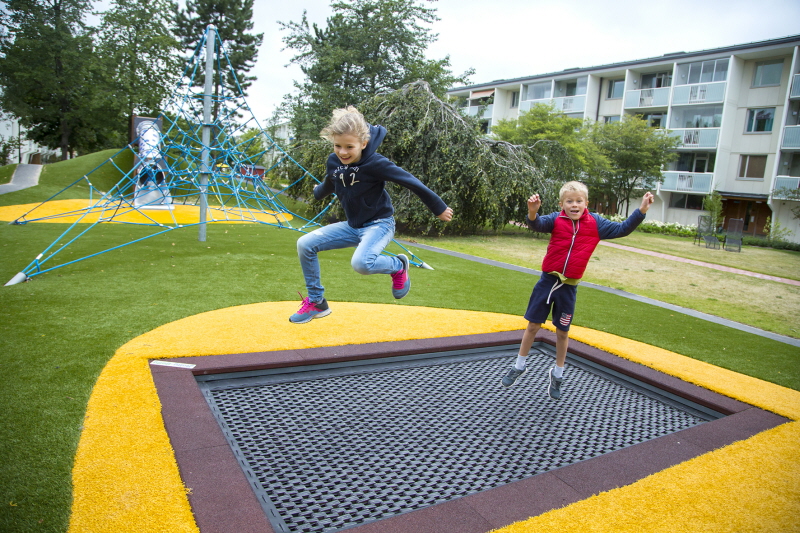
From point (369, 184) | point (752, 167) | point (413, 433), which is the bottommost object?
point (413, 433)

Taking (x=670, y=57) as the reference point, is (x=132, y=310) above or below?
below

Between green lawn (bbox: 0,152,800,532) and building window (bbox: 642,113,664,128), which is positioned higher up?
building window (bbox: 642,113,664,128)

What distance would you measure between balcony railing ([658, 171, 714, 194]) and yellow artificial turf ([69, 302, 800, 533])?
74.3 feet

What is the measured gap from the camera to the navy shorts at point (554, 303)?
3449 millimetres

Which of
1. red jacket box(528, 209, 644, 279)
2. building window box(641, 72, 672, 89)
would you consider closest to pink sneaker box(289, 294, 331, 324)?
red jacket box(528, 209, 644, 279)

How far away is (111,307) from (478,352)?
3529 mm

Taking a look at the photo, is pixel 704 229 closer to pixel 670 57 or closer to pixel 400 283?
pixel 670 57

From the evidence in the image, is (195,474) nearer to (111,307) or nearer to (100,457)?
(100,457)

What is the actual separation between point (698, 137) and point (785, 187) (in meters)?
4.53

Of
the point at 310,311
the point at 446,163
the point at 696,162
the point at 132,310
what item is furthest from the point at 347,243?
the point at 696,162

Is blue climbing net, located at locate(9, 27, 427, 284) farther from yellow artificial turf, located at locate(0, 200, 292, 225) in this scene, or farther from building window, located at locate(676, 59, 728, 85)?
building window, located at locate(676, 59, 728, 85)

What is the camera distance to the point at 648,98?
2588 centimetres

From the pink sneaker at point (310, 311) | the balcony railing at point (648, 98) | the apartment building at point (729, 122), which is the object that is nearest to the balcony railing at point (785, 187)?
the apartment building at point (729, 122)

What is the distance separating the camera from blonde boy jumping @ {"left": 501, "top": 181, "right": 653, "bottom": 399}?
336 cm
